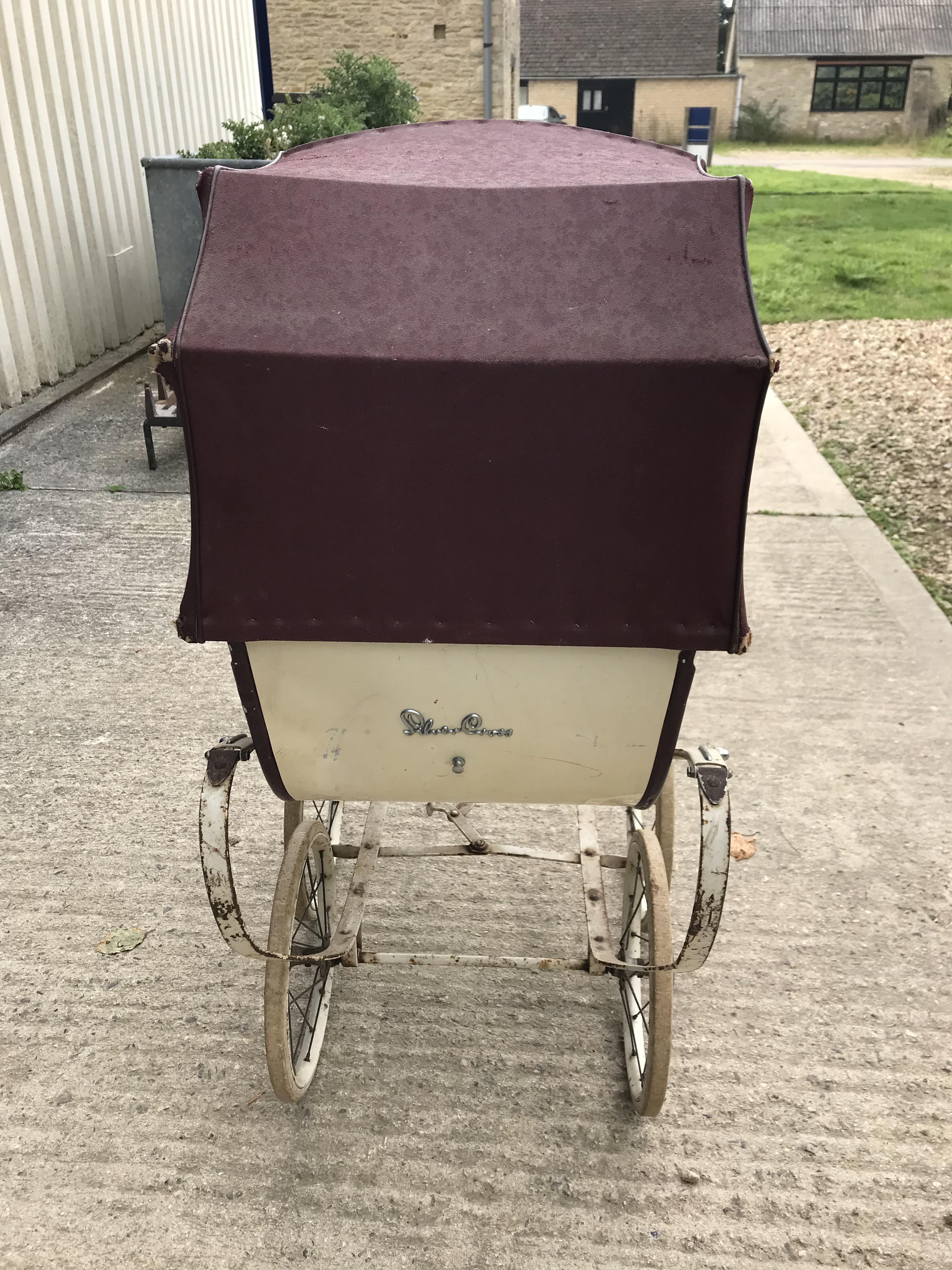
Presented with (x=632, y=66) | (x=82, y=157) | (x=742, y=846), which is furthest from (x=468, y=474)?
(x=632, y=66)

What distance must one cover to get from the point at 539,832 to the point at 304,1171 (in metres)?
1.35

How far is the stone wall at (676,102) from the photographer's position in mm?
36000

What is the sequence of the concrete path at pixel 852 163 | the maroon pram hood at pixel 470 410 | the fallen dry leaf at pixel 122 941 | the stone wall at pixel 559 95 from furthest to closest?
the stone wall at pixel 559 95, the concrete path at pixel 852 163, the fallen dry leaf at pixel 122 941, the maroon pram hood at pixel 470 410

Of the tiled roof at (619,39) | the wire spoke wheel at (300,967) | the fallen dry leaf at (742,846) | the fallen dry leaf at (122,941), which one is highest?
the tiled roof at (619,39)

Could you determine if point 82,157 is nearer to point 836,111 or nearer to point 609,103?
point 609,103

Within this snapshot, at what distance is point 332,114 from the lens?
8484 millimetres

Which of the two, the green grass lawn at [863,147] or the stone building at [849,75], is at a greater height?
the stone building at [849,75]

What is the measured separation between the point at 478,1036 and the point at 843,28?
142ft

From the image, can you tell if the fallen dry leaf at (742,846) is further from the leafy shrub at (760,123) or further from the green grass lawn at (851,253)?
the leafy shrub at (760,123)

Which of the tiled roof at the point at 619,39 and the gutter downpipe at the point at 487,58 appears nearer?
the gutter downpipe at the point at 487,58

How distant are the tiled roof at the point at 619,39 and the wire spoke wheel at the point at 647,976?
3998 cm

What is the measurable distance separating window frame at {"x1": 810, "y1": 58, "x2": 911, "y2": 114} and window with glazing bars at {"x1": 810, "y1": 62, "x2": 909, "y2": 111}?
0.01m

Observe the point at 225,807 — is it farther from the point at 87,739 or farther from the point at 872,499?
the point at 872,499

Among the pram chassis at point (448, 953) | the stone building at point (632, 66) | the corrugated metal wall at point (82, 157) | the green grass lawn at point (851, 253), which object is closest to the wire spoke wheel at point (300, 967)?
the pram chassis at point (448, 953)
